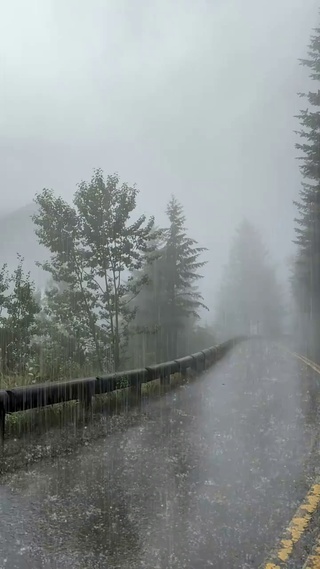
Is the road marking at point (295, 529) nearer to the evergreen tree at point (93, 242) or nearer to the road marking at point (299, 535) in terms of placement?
the road marking at point (299, 535)

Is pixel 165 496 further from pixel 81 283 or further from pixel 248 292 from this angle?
pixel 248 292

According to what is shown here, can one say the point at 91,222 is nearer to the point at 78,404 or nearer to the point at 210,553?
the point at 78,404

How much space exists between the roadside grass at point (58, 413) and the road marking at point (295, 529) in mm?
3560

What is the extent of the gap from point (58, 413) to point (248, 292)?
57.1 meters

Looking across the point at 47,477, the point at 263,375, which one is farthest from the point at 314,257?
the point at 47,477

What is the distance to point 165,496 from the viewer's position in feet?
13.9

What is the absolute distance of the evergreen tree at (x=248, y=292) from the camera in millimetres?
61938

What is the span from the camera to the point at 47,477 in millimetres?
4531

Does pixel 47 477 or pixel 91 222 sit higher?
pixel 91 222

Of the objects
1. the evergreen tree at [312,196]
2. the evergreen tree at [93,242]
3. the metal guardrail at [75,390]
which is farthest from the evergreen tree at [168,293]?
the metal guardrail at [75,390]

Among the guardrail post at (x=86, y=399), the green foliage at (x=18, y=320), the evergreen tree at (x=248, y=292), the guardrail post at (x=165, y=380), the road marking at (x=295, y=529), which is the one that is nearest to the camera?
A: the road marking at (x=295, y=529)

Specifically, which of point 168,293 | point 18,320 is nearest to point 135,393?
point 18,320

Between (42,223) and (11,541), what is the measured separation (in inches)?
567

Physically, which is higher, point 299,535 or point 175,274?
point 175,274
